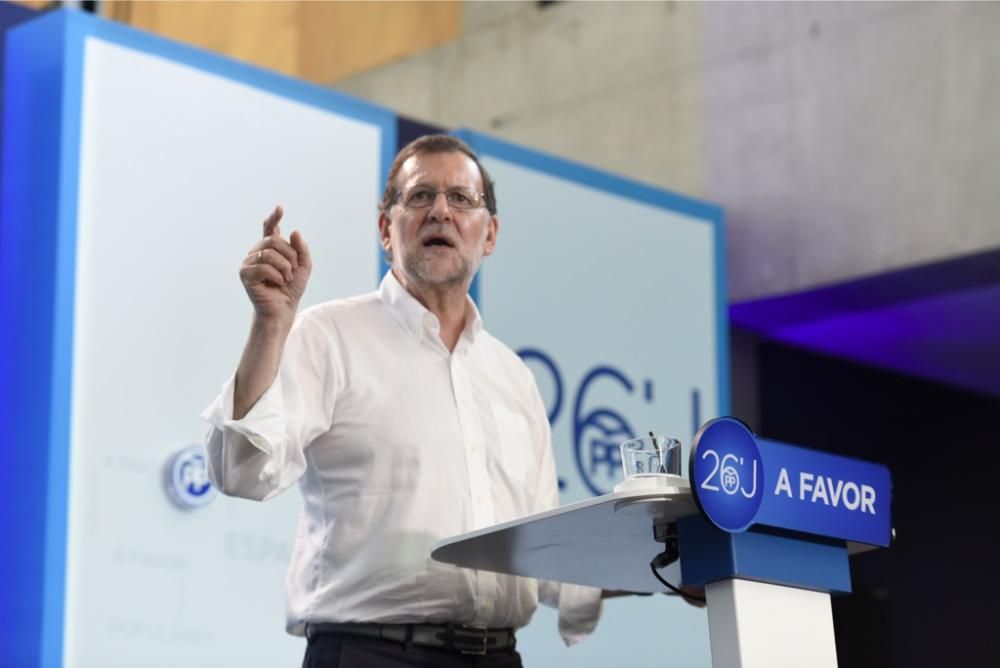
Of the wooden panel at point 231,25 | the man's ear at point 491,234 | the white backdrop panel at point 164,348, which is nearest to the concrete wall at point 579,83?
the wooden panel at point 231,25

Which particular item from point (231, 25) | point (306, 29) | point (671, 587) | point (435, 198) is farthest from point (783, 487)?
point (306, 29)

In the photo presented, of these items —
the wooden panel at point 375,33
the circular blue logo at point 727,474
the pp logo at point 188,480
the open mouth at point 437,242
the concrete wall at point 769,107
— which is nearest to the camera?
the circular blue logo at point 727,474

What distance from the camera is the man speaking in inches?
85.4

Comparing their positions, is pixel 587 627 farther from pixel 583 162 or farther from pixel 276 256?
pixel 583 162

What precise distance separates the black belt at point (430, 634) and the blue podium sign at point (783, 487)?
581mm

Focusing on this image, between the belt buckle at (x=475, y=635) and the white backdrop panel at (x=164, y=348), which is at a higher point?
the white backdrop panel at (x=164, y=348)

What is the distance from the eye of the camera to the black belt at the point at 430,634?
232 cm

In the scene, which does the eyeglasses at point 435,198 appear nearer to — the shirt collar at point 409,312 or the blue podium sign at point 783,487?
the shirt collar at point 409,312

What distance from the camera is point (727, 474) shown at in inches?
76.0

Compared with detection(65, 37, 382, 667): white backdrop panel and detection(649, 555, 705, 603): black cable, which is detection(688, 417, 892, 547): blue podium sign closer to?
detection(649, 555, 705, 603): black cable

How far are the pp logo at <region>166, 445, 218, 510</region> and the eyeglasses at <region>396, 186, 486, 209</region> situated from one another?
1377mm

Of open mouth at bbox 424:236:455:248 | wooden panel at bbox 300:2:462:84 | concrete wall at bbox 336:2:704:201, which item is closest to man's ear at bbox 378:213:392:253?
open mouth at bbox 424:236:455:248

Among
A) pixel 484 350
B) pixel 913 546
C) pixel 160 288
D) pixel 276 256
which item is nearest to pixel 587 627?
pixel 484 350

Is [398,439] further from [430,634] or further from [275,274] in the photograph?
[275,274]
